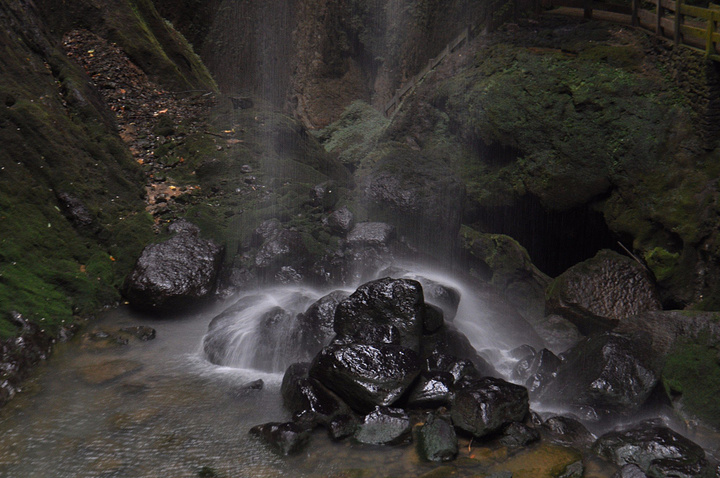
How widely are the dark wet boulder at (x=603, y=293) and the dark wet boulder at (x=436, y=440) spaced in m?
4.27

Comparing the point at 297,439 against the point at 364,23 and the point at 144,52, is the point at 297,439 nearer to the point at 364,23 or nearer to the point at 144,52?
the point at 144,52

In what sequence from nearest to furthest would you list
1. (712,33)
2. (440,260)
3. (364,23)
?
(712,33)
(440,260)
(364,23)

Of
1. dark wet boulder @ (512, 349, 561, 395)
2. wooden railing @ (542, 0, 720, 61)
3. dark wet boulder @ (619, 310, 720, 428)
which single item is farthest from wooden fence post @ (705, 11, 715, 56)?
dark wet boulder @ (512, 349, 561, 395)

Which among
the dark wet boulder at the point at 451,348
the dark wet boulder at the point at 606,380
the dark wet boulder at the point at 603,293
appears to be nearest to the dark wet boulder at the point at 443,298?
the dark wet boulder at the point at 451,348

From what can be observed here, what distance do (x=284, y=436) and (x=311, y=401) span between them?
62 cm

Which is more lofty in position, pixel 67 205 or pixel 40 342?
pixel 67 205

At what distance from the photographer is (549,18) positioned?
11.8m

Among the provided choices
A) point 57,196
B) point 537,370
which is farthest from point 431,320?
point 57,196

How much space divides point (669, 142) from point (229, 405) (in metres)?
8.22

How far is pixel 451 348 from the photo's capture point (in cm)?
706

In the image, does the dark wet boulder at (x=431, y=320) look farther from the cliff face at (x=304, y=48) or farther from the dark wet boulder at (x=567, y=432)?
the cliff face at (x=304, y=48)

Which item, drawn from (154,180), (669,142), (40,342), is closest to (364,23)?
(154,180)

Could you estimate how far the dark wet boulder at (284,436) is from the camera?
4992 millimetres

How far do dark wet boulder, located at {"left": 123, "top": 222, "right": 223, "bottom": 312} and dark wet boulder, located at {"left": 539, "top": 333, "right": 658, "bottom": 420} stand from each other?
223 inches
